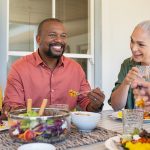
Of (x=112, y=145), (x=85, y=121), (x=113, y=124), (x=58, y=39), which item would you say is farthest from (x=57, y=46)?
(x=112, y=145)

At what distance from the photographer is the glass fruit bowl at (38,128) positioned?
967 millimetres

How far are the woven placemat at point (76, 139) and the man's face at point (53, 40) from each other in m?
0.86

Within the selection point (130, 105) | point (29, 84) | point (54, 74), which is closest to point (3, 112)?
point (29, 84)

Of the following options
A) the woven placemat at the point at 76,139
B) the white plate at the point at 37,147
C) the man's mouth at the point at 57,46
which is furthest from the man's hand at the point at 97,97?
the white plate at the point at 37,147

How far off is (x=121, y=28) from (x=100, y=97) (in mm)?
1557

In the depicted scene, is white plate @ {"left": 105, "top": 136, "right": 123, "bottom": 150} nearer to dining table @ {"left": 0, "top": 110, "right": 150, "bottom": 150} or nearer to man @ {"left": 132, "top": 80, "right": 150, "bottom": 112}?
dining table @ {"left": 0, "top": 110, "right": 150, "bottom": 150}

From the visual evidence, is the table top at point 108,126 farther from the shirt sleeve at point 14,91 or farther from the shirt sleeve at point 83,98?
the shirt sleeve at point 14,91

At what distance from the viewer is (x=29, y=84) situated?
6.08 ft

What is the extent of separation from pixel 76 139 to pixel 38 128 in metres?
0.16

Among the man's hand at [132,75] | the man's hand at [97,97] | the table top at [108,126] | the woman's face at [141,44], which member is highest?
the woman's face at [141,44]

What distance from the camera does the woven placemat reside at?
965 millimetres

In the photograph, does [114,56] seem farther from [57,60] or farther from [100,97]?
[100,97]

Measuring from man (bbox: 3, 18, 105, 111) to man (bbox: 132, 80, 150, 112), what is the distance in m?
0.30

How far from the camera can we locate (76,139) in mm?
1052
